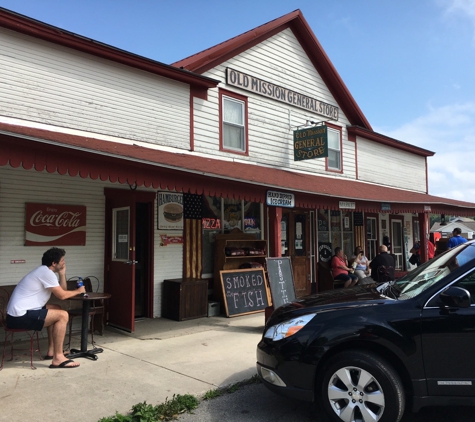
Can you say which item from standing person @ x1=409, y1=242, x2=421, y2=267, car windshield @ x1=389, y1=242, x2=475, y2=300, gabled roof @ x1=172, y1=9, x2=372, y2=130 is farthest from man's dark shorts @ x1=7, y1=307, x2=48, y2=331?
standing person @ x1=409, y1=242, x2=421, y2=267

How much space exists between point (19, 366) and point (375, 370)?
178 inches

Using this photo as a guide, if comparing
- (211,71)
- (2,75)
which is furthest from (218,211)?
(2,75)

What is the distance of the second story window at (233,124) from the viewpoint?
10.4m

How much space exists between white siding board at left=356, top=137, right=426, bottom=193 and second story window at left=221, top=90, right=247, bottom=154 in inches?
206

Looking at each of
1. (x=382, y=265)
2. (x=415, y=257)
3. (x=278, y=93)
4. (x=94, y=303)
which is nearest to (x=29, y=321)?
(x=94, y=303)

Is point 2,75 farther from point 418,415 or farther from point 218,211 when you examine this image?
point 418,415

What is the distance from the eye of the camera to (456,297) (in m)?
3.54

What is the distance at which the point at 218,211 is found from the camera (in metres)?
9.97

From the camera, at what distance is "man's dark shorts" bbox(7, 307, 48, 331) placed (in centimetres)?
539

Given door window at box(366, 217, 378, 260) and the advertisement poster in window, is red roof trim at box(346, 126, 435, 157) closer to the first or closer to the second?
door window at box(366, 217, 378, 260)

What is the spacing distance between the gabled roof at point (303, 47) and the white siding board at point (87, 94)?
0.94 m

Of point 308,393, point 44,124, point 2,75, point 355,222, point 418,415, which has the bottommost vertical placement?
point 418,415

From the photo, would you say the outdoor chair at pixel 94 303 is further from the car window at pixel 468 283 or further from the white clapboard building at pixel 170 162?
the car window at pixel 468 283

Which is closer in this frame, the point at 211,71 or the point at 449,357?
the point at 449,357
